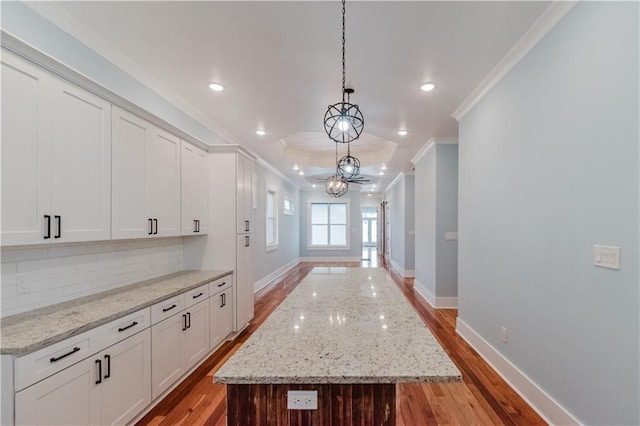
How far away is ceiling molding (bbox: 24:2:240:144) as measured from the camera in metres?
1.99

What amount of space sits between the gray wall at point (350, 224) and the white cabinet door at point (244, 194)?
6.48 metres

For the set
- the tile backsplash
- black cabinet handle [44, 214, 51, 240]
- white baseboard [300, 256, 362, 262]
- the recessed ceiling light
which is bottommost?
white baseboard [300, 256, 362, 262]

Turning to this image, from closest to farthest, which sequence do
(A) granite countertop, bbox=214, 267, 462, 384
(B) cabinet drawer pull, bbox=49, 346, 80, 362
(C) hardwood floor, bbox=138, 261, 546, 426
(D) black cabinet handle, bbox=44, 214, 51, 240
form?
(A) granite countertop, bbox=214, 267, 462, 384 < (B) cabinet drawer pull, bbox=49, 346, 80, 362 < (D) black cabinet handle, bbox=44, 214, 51, 240 < (C) hardwood floor, bbox=138, 261, 546, 426

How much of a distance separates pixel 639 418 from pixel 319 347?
1.62 m

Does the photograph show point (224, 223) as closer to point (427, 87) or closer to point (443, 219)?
point (427, 87)

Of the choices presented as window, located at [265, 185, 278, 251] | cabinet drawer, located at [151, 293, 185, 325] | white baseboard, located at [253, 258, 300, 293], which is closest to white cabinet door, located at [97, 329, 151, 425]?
cabinet drawer, located at [151, 293, 185, 325]

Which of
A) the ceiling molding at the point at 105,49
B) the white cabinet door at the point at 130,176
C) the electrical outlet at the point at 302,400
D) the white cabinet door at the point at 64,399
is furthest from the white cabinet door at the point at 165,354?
the ceiling molding at the point at 105,49

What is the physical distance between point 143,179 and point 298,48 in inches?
66.8

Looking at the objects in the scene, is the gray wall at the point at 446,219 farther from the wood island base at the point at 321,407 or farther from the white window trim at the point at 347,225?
the white window trim at the point at 347,225

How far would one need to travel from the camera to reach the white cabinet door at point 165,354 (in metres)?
2.29

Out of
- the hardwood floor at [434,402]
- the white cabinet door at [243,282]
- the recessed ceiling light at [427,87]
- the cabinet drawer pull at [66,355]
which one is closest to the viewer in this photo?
the cabinet drawer pull at [66,355]

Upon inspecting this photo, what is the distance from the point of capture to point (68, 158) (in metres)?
1.87

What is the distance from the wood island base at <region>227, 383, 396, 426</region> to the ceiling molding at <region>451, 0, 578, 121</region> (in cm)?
248

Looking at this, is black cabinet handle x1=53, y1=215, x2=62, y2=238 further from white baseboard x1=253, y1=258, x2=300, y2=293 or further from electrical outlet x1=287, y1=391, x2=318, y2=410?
white baseboard x1=253, y1=258, x2=300, y2=293
